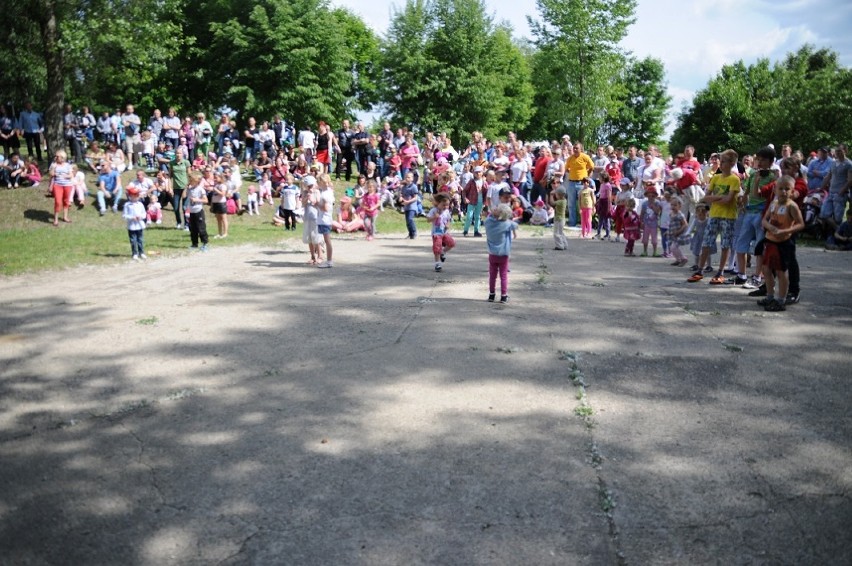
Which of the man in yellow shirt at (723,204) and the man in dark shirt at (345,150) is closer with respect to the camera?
the man in yellow shirt at (723,204)

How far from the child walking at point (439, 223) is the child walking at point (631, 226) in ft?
14.3

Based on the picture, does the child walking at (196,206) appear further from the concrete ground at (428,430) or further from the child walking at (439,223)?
the child walking at (439,223)

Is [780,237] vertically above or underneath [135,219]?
underneath

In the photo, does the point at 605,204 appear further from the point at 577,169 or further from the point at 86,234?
the point at 86,234

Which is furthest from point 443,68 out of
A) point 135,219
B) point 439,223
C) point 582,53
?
point 439,223

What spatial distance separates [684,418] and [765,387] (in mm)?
1298

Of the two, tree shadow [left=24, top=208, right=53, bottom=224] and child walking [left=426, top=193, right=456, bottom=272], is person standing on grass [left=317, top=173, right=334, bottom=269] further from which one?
tree shadow [left=24, top=208, right=53, bottom=224]

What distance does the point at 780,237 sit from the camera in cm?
908

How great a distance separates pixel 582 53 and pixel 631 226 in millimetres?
32647

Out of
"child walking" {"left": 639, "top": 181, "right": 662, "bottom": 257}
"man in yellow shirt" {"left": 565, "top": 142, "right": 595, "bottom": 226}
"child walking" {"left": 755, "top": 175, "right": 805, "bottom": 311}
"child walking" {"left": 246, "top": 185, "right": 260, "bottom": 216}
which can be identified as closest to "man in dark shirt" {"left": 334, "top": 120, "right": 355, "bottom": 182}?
"child walking" {"left": 246, "top": 185, "right": 260, "bottom": 216}

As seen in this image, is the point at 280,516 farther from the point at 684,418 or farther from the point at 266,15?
the point at 266,15

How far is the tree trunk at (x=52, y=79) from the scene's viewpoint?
23.4 meters

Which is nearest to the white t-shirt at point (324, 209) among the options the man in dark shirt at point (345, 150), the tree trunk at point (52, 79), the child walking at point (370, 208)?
the child walking at point (370, 208)

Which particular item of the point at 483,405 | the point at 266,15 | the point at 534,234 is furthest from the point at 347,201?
the point at 266,15
